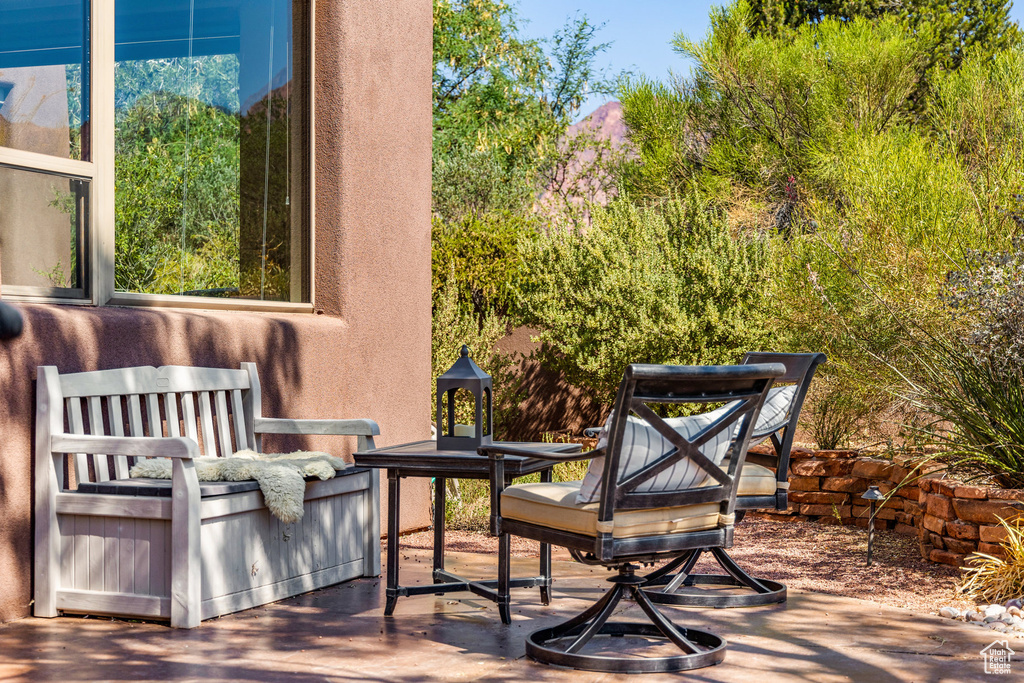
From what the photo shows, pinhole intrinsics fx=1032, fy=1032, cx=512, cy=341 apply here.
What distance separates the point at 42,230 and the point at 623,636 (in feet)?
10.5

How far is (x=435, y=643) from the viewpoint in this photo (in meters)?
4.12

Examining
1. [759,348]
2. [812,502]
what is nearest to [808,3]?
[759,348]

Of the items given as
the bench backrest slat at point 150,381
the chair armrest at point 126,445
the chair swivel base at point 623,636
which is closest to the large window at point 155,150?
the bench backrest slat at point 150,381

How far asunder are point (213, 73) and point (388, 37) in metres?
1.29

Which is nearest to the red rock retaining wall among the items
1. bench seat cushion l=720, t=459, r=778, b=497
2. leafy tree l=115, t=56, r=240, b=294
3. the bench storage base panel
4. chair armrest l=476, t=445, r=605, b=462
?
bench seat cushion l=720, t=459, r=778, b=497

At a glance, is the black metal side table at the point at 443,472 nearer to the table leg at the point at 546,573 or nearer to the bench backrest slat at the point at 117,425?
the table leg at the point at 546,573

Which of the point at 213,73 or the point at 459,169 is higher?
the point at 459,169

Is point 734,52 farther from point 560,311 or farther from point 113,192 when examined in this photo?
point 113,192

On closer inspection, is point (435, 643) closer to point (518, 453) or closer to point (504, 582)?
point (504, 582)

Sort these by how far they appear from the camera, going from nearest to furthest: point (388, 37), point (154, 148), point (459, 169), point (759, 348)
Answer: point (154, 148) < point (388, 37) < point (759, 348) < point (459, 169)

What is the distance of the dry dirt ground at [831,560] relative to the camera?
16.9ft

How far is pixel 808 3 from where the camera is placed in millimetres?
21297

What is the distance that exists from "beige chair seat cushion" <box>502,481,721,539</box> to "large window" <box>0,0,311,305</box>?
2.47 meters

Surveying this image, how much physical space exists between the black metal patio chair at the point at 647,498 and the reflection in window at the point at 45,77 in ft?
8.64
